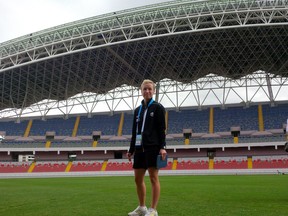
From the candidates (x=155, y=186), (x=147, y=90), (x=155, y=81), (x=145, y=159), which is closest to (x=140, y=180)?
(x=155, y=186)

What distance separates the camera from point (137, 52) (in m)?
40.8

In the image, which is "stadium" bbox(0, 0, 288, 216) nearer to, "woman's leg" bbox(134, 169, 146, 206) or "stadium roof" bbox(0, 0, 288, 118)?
"stadium roof" bbox(0, 0, 288, 118)

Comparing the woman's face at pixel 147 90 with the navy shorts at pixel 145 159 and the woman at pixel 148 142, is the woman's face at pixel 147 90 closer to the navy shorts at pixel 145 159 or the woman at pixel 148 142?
the woman at pixel 148 142

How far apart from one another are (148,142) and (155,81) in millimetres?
43993

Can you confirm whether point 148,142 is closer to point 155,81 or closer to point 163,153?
point 163,153

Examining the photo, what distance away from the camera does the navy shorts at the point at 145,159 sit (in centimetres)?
509

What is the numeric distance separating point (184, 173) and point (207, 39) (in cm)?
1648

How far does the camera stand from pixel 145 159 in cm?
516

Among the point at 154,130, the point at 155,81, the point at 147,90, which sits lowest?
the point at 154,130

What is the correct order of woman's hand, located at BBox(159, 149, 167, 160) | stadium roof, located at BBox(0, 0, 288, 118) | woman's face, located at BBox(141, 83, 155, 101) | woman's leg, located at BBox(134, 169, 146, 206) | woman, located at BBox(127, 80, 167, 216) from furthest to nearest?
stadium roof, located at BBox(0, 0, 288, 118) < woman's face, located at BBox(141, 83, 155, 101) < woman's leg, located at BBox(134, 169, 146, 206) < woman, located at BBox(127, 80, 167, 216) < woman's hand, located at BBox(159, 149, 167, 160)

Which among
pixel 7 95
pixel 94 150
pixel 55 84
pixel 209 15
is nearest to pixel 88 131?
pixel 94 150

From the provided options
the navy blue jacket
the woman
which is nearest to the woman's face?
the woman

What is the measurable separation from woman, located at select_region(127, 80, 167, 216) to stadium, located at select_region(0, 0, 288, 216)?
26654mm

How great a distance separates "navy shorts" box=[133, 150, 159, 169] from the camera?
5.09 meters
